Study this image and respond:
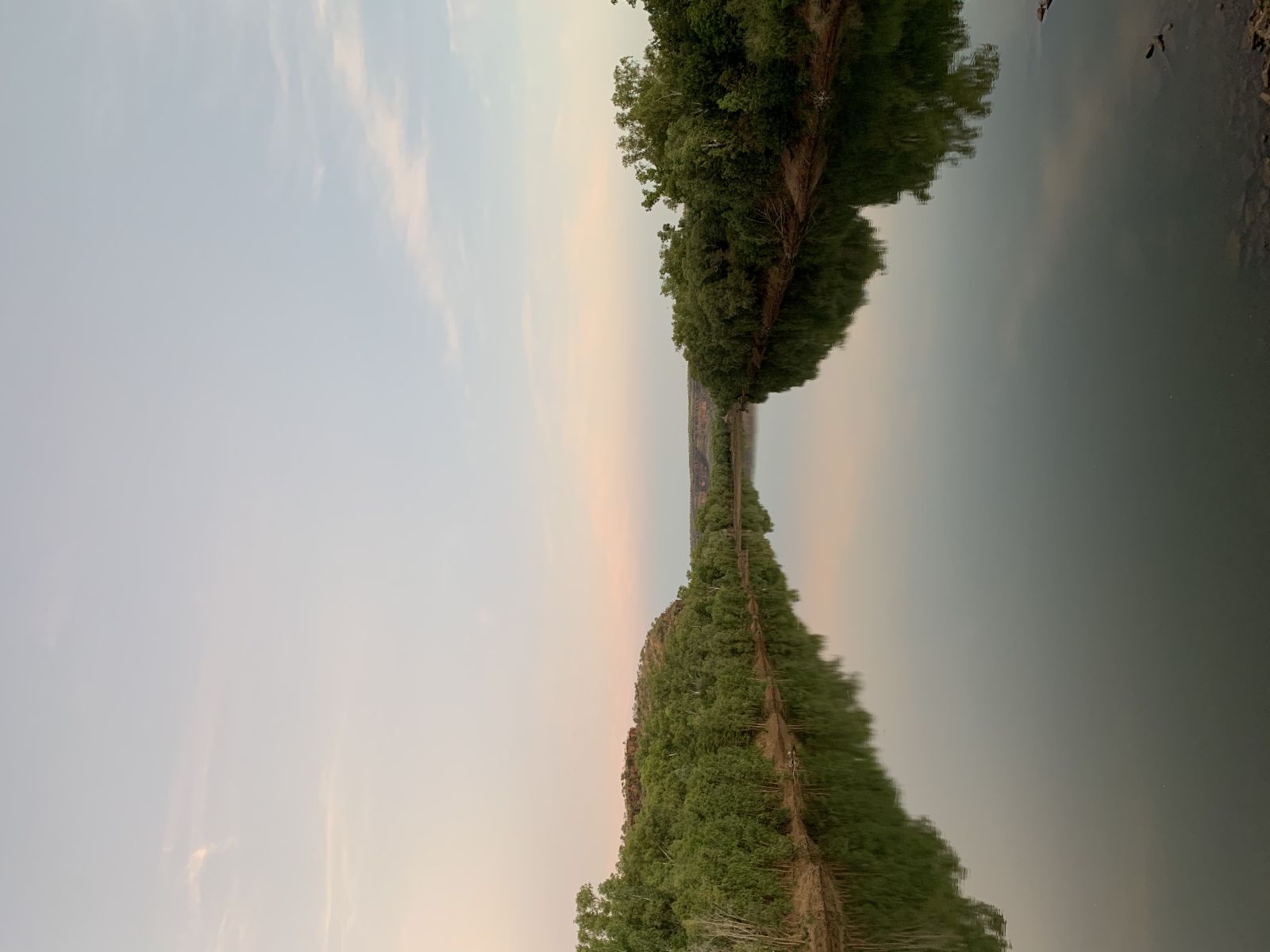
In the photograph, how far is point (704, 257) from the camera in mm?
23344

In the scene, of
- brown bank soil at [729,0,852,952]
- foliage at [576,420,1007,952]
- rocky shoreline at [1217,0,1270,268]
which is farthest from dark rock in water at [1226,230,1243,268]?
foliage at [576,420,1007,952]

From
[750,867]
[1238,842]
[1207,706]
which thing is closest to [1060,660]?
[1207,706]

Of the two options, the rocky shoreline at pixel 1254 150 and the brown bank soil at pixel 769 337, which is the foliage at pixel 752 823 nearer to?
the brown bank soil at pixel 769 337

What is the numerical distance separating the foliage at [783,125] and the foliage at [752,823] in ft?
42.8

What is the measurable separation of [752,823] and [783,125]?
18286 millimetres

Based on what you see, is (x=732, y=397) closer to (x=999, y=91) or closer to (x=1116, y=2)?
(x=999, y=91)

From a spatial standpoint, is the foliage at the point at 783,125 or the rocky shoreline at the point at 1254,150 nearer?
the rocky shoreline at the point at 1254,150

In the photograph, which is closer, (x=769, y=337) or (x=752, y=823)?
(x=752, y=823)

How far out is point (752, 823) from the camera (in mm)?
18625

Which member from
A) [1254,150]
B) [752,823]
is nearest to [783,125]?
[1254,150]

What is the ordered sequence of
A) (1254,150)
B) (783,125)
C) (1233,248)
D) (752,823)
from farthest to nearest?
(752,823)
(783,125)
(1233,248)
(1254,150)

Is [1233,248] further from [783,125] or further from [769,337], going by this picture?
[769,337]

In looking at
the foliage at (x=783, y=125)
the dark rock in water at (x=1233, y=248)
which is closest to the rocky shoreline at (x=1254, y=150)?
the dark rock in water at (x=1233, y=248)

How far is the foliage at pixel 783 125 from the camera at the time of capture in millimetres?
15852
